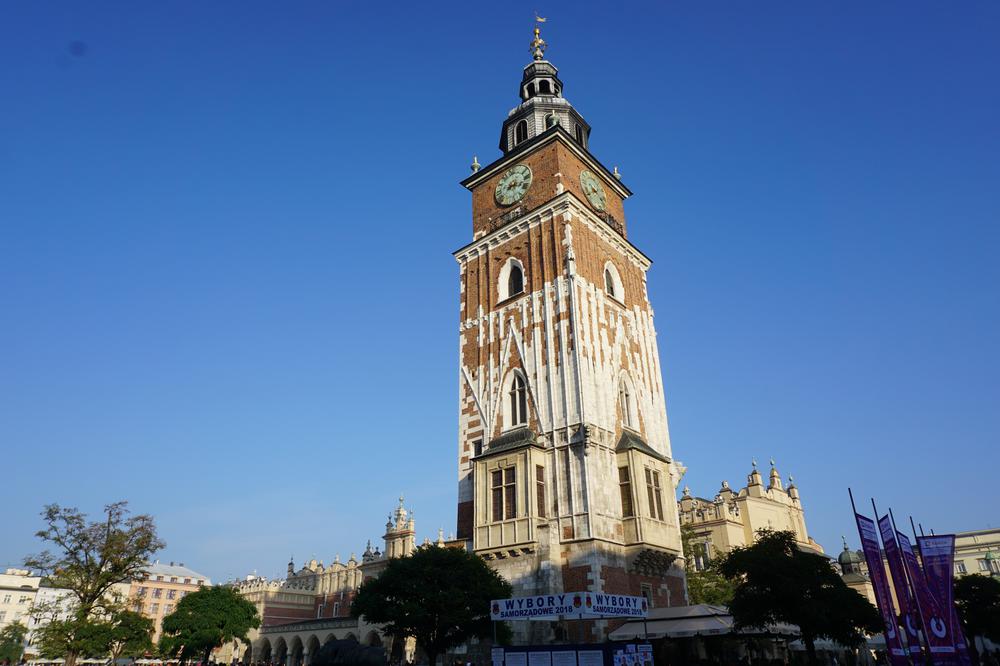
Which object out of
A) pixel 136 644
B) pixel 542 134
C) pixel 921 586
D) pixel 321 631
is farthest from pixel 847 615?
pixel 321 631

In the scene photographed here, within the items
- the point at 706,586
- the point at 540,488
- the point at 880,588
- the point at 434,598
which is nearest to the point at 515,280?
the point at 540,488

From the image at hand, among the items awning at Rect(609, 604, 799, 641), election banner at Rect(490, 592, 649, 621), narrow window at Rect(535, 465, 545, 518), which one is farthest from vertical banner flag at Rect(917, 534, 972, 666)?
narrow window at Rect(535, 465, 545, 518)

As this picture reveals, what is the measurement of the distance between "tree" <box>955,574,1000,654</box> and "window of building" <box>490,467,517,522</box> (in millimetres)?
25496

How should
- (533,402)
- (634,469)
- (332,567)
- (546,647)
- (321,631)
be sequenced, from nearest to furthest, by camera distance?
(546,647) < (634,469) < (533,402) < (321,631) < (332,567)

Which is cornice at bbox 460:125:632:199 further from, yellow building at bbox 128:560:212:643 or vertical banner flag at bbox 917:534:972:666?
yellow building at bbox 128:560:212:643

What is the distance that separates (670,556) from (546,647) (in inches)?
607

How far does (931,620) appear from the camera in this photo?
82.4 feet

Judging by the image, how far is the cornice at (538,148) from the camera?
43.3 m

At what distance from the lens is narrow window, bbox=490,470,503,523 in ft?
114

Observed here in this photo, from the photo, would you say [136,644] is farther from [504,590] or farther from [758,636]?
A: [758,636]

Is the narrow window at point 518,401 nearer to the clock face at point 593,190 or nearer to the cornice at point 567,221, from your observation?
the cornice at point 567,221

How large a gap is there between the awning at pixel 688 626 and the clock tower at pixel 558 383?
1656 millimetres

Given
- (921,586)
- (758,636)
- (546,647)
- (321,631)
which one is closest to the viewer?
(546,647)

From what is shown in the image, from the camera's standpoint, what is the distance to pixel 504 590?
2950 cm
